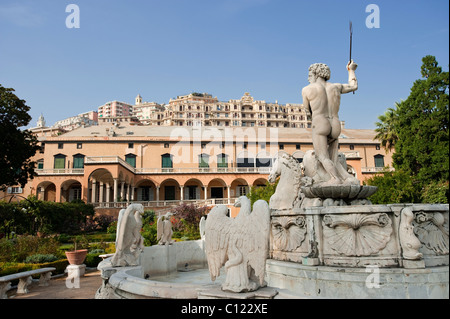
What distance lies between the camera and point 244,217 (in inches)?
133

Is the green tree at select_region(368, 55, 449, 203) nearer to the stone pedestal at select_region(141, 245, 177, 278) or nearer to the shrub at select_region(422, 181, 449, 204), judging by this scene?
the shrub at select_region(422, 181, 449, 204)

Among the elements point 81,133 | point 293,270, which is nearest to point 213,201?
point 81,133

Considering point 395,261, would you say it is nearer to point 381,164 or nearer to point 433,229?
point 433,229

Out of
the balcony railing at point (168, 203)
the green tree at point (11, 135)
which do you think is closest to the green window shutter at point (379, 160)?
the balcony railing at point (168, 203)

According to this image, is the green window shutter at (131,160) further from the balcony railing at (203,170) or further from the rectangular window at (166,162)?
the rectangular window at (166,162)

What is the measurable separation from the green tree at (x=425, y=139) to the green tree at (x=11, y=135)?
85.3ft

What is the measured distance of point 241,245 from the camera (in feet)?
11.1

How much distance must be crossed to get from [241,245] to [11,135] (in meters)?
25.2

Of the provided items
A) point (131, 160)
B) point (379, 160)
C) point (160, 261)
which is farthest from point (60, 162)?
point (379, 160)

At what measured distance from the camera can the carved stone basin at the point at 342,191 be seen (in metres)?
5.65

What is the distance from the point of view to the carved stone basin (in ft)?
18.5

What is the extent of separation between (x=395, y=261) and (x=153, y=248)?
5.25 m

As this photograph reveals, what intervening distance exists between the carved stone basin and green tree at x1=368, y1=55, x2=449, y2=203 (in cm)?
1698

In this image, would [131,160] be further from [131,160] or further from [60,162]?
[60,162]
